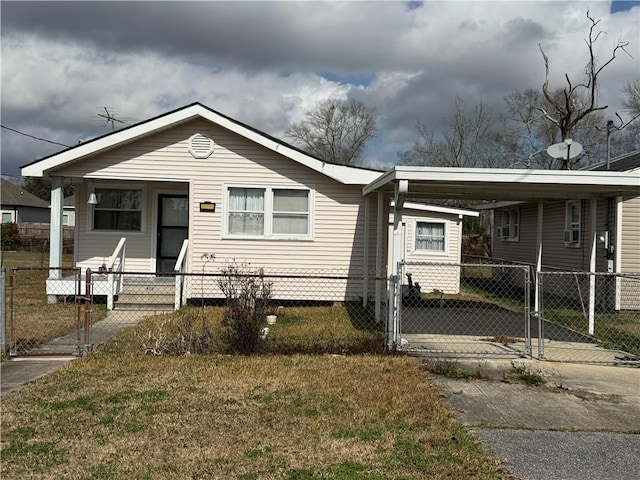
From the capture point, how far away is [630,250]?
13.2m

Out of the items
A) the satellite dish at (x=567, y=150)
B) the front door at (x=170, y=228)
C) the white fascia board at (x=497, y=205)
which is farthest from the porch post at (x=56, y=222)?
the white fascia board at (x=497, y=205)

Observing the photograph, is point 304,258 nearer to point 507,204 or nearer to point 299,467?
point 299,467

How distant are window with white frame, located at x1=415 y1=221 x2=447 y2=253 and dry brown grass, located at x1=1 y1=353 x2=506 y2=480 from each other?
424 inches

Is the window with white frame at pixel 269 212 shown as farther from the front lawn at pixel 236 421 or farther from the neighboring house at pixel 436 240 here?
the front lawn at pixel 236 421

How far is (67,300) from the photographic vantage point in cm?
1215

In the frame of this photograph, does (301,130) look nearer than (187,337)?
No

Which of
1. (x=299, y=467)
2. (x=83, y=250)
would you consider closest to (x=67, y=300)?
(x=83, y=250)

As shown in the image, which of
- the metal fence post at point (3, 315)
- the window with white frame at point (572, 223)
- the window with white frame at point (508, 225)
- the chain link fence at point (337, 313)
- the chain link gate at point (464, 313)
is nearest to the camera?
the metal fence post at point (3, 315)

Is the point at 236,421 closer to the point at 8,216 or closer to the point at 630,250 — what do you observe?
the point at 630,250

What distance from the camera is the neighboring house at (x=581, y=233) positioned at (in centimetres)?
1309

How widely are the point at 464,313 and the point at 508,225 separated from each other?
10.7 m

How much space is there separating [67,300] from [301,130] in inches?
1610

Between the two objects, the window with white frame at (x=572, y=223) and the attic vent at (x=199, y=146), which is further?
the window with white frame at (x=572, y=223)

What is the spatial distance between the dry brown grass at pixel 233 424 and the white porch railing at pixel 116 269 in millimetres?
4757
